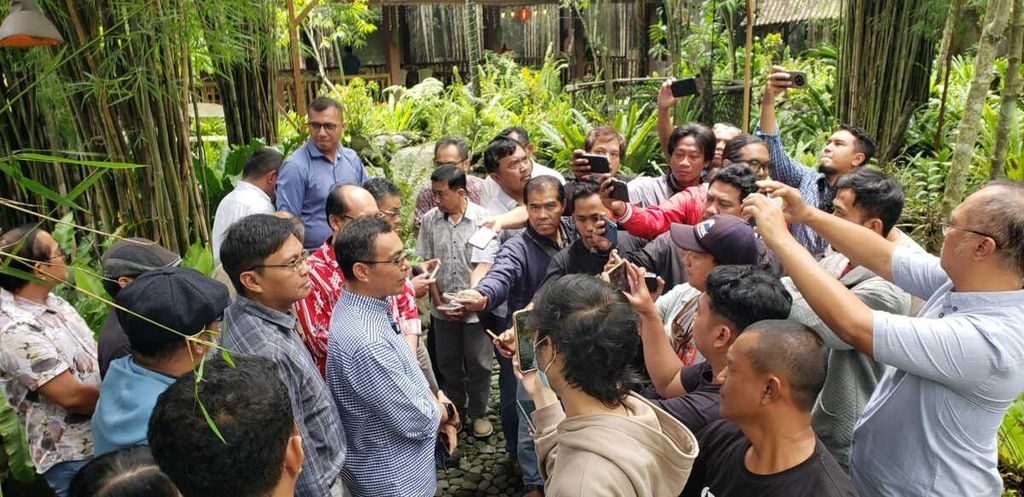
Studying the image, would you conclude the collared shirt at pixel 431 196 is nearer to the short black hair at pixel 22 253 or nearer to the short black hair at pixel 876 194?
the short black hair at pixel 22 253

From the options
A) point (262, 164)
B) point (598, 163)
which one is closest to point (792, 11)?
point (598, 163)

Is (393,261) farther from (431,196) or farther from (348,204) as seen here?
(431,196)

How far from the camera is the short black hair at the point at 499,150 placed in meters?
4.03

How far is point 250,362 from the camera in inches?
59.9

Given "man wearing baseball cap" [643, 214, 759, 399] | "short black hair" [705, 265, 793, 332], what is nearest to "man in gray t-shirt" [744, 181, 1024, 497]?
"short black hair" [705, 265, 793, 332]

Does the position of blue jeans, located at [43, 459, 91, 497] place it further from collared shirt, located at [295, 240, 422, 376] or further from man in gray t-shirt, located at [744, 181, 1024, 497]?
man in gray t-shirt, located at [744, 181, 1024, 497]

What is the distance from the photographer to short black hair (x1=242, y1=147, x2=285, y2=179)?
161 inches

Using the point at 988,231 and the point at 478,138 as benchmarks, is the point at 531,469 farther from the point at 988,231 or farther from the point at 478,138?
the point at 478,138

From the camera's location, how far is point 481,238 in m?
3.56

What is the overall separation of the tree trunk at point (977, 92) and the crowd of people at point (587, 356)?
1975mm

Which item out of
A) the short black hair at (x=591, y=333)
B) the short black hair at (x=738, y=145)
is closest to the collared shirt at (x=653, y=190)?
the short black hair at (x=738, y=145)

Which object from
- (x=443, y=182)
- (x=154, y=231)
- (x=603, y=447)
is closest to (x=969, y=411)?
(x=603, y=447)

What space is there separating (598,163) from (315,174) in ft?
5.88

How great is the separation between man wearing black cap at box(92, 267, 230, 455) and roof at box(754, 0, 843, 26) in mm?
12756
